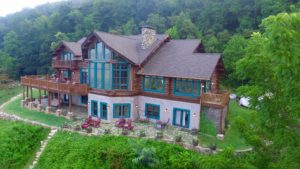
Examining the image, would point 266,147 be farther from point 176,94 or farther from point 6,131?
point 6,131

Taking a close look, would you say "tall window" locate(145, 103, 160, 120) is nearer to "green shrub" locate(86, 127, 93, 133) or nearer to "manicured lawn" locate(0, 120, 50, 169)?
"green shrub" locate(86, 127, 93, 133)

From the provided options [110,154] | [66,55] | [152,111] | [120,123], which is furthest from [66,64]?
[110,154]

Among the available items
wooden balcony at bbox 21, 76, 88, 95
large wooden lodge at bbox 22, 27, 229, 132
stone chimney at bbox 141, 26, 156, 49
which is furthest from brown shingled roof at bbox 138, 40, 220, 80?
wooden balcony at bbox 21, 76, 88, 95

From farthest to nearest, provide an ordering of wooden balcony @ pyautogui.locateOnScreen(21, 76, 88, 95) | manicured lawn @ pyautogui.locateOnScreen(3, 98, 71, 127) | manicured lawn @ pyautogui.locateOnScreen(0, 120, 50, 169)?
1. wooden balcony @ pyautogui.locateOnScreen(21, 76, 88, 95)
2. manicured lawn @ pyautogui.locateOnScreen(3, 98, 71, 127)
3. manicured lawn @ pyautogui.locateOnScreen(0, 120, 50, 169)

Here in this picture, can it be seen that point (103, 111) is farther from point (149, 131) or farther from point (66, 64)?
point (66, 64)

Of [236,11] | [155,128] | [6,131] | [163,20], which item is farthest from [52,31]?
[155,128]

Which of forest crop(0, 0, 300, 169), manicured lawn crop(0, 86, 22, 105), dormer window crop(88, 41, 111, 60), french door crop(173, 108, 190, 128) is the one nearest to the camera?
forest crop(0, 0, 300, 169)

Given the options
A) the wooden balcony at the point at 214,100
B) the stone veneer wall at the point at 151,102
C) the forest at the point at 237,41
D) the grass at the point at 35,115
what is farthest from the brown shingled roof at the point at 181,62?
the grass at the point at 35,115
